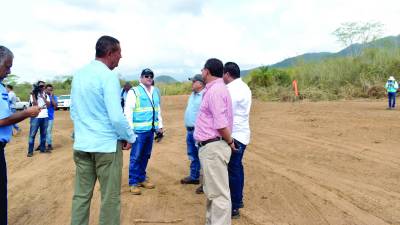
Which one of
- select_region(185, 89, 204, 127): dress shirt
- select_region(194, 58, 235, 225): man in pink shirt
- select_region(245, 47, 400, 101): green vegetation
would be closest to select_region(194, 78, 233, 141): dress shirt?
select_region(194, 58, 235, 225): man in pink shirt

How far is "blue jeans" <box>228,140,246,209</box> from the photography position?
4.98m

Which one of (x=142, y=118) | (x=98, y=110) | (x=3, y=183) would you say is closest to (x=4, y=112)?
(x=3, y=183)

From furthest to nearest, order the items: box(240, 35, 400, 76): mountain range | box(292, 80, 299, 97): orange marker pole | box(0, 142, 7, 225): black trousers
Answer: box(240, 35, 400, 76): mountain range
box(292, 80, 299, 97): orange marker pole
box(0, 142, 7, 225): black trousers

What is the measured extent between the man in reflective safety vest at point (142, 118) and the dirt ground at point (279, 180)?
0.39 m

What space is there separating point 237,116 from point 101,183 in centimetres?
189

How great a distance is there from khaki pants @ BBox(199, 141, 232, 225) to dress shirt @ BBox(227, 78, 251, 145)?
2.19ft

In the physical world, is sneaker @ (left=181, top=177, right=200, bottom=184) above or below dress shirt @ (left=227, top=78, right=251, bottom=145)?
below

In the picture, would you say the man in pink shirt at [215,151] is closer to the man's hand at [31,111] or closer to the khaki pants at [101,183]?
the khaki pants at [101,183]

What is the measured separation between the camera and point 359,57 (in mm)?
22344

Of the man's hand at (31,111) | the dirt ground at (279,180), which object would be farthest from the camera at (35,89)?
the man's hand at (31,111)

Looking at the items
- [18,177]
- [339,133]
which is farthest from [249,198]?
[339,133]

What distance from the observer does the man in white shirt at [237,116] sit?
492 centimetres

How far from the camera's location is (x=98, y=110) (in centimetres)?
374

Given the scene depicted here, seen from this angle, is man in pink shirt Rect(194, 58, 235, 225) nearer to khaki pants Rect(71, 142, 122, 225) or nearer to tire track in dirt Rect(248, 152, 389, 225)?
khaki pants Rect(71, 142, 122, 225)
